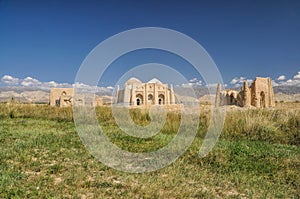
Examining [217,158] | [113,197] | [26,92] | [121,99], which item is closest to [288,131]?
[217,158]

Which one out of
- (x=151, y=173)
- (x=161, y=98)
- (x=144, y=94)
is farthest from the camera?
(x=161, y=98)

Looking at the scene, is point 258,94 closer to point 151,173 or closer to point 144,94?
point 144,94

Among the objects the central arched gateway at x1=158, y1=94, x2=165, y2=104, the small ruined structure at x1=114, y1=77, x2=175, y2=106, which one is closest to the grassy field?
the small ruined structure at x1=114, y1=77, x2=175, y2=106

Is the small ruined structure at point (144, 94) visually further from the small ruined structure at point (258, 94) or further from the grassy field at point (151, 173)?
the grassy field at point (151, 173)

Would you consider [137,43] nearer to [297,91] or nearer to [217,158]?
[217,158]

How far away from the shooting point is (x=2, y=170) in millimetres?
4273

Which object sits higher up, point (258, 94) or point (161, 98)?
point (161, 98)

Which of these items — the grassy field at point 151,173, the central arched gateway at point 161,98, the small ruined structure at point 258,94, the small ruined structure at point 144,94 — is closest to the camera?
the grassy field at point 151,173

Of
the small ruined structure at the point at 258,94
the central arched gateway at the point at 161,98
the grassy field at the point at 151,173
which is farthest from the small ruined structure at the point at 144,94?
the grassy field at the point at 151,173

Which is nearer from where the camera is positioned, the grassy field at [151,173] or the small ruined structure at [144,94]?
the grassy field at [151,173]

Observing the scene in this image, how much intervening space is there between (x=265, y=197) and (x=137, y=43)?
5237 millimetres

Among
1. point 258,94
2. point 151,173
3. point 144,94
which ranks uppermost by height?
point 144,94

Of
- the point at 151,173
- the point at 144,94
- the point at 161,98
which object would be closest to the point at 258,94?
the point at 161,98

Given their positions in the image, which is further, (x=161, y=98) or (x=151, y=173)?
(x=161, y=98)
